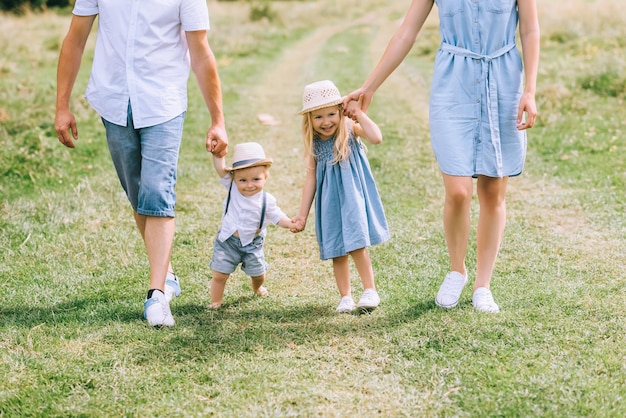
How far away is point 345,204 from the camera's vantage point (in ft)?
14.6

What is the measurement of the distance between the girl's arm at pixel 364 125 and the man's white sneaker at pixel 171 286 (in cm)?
151

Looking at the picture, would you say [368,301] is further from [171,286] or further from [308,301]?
[171,286]

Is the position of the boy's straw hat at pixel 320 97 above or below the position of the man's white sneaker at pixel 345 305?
above

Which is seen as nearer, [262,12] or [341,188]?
[341,188]

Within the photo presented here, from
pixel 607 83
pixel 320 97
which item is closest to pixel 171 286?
pixel 320 97

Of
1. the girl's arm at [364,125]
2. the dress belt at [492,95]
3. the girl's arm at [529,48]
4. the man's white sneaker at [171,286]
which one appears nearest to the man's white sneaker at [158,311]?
the man's white sneaker at [171,286]

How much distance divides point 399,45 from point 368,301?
1.47 meters

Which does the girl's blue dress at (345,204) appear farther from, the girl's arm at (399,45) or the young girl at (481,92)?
the young girl at (481,92)

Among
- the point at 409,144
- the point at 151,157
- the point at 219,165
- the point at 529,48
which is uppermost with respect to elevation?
the point at 529,48

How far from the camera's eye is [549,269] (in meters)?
5.21

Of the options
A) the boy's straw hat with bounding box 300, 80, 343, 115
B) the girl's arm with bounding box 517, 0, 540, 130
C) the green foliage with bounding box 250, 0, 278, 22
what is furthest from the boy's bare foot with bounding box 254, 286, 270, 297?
the green foliage with bounding box 250, 0, 278, 22

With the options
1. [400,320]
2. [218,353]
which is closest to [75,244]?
[218,353]

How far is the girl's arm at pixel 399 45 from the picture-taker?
432 cm

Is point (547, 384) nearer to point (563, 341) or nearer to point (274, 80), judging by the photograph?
point (563, 341)
